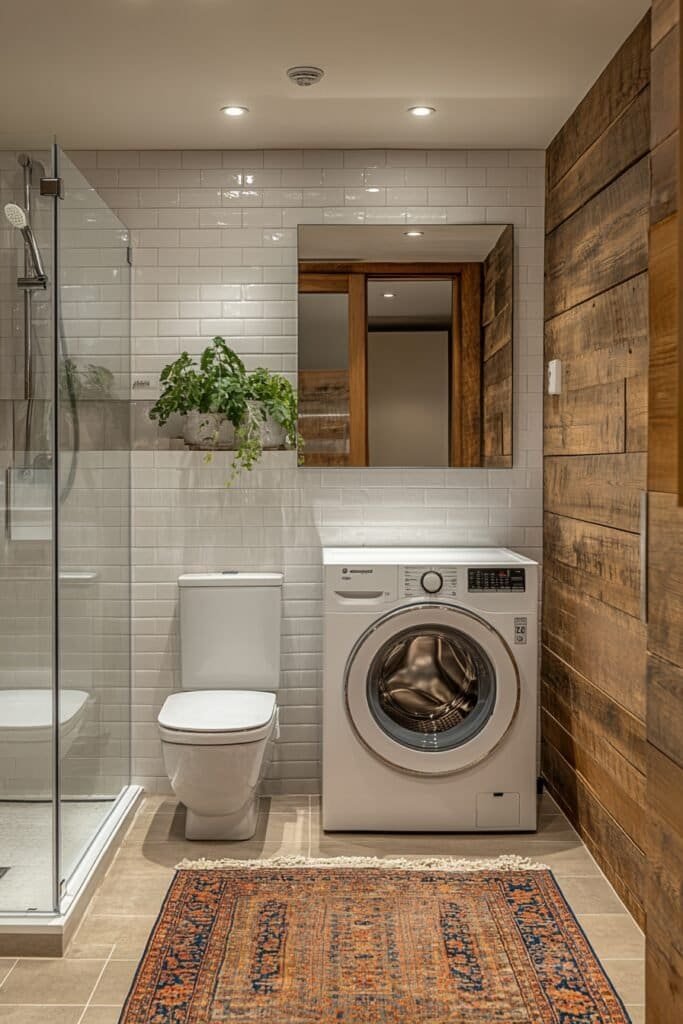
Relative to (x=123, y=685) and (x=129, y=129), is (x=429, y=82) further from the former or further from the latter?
(x=123, y=685)

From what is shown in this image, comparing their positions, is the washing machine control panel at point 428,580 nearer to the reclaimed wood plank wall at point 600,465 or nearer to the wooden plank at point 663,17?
the reclaimed wood plank wall at point 600,465

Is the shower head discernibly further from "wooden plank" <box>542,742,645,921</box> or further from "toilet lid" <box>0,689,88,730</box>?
"wooden plank" <box>542,742,645,921</box>

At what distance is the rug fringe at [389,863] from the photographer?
10.3 ft

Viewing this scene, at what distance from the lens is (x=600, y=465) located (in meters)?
3.09

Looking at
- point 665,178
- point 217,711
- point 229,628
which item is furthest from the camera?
point 229,628

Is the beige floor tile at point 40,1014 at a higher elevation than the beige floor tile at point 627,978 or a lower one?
lower

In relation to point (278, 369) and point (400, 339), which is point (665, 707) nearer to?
point (400, 339)

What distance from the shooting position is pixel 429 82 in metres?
3.15

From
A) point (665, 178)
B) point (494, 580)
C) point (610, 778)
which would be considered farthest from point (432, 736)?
point (665, 178)

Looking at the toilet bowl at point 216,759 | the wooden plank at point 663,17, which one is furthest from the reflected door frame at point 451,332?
the wooden plank at point 663,17

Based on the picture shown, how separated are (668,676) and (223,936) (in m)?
1.70

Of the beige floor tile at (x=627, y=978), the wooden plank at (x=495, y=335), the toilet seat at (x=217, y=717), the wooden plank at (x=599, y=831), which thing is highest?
the wooden plank at (x=495, y=335)

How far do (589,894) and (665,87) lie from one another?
2.31 m

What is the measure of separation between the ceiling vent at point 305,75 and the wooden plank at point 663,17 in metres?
1.65
